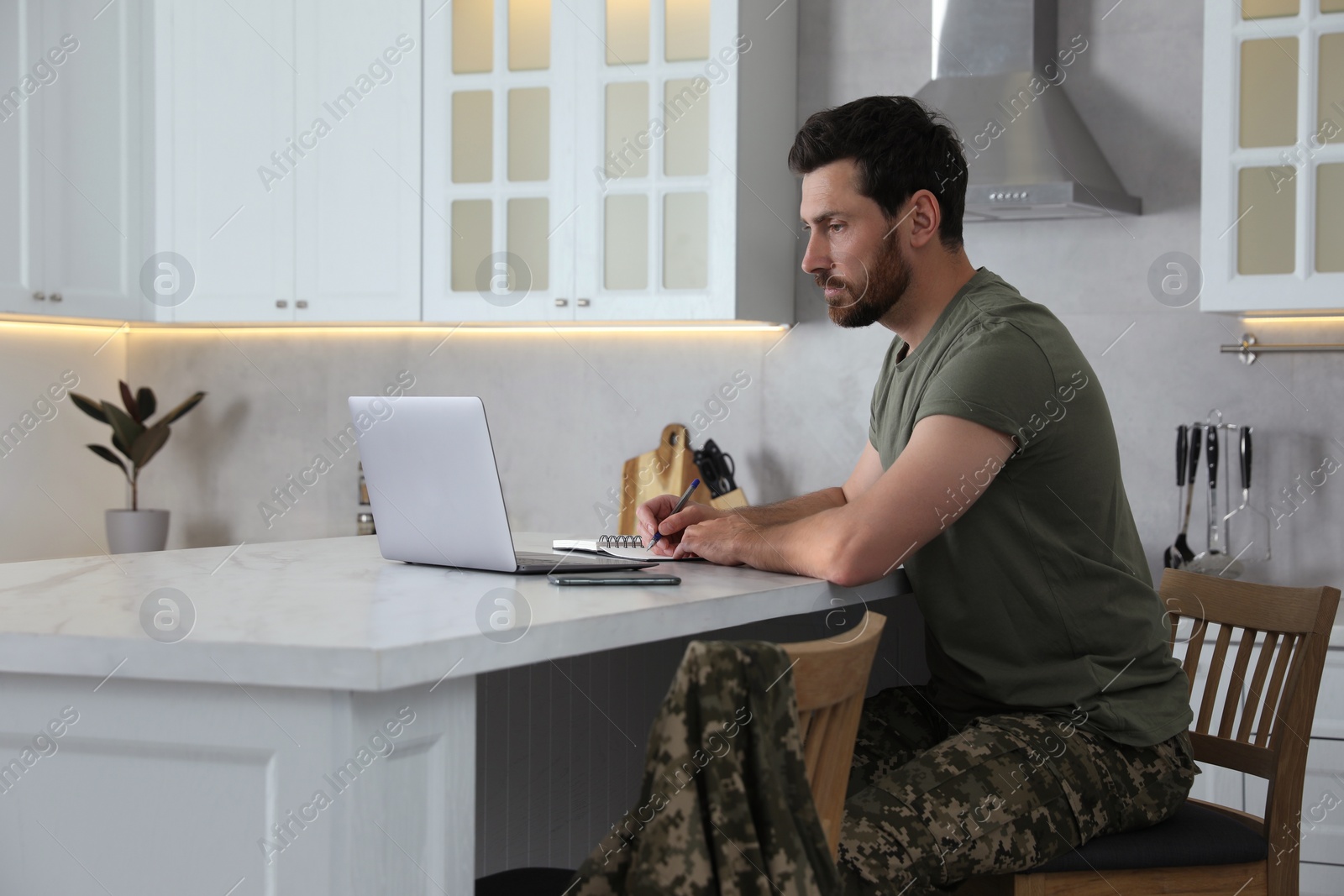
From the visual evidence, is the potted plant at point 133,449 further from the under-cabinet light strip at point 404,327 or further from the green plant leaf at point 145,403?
the under-cabinet light strip at point 404,327

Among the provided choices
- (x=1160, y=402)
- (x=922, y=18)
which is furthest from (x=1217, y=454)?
(x=922, y=18)

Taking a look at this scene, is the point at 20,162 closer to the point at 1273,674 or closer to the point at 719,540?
the point at 719,540

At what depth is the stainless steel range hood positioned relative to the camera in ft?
9.65

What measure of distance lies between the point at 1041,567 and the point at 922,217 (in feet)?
1.78

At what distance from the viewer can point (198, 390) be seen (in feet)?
13.3

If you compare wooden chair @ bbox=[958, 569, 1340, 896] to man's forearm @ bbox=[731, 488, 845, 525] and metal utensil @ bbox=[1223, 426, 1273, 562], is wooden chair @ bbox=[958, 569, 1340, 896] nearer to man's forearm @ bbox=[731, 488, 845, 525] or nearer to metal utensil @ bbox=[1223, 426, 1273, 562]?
man's forearm @ bbox=[731, 488, 845, 525]

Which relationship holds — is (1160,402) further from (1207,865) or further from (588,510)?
(1207,865)

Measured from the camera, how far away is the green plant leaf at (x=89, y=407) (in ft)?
12.4

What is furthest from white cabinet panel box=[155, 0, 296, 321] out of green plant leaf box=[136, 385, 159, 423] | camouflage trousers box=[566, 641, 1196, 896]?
camouflage trousers box=[566, 641, 1196, 896]

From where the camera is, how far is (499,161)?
10.8 feet

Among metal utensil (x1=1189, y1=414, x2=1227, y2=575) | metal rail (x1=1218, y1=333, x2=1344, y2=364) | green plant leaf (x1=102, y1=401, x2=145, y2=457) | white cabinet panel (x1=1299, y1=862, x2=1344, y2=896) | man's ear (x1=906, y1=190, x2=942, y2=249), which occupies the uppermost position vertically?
man's ear (x1=906, y1=190, x2=942, y2=249)

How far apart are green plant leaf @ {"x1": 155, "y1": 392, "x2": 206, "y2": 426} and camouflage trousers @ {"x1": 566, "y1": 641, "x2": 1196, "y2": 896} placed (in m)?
2.69

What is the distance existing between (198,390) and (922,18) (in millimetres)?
2381

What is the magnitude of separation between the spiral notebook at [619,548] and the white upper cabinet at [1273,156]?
1480mm
